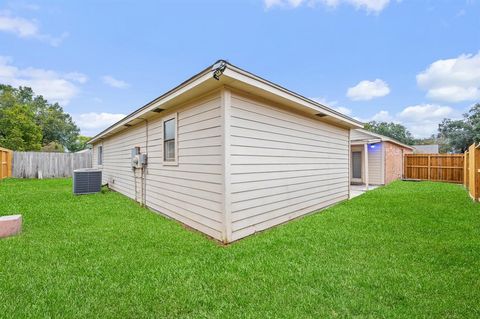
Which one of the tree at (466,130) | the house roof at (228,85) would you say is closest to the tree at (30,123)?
the house roof at (228,85)

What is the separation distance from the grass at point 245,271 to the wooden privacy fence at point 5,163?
12702mm

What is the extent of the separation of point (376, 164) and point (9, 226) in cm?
1478

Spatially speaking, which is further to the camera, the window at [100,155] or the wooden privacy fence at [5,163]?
the wooden privacy fence at [5,163]

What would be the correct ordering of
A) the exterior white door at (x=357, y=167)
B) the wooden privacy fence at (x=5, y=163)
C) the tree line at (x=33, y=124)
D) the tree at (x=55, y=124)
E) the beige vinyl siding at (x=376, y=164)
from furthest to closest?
the tree at (x=55, y=124) < the tree line at (x=33, y=124) < the exterior white door at (x=357, y=167) < the wooden privacy fence at (x=5, y=163) < the beige vinyl siding at (x=376, y=164)

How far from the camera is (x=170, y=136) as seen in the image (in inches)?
232

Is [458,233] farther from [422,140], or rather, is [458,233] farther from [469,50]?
[422,140]

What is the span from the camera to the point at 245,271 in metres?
2.99

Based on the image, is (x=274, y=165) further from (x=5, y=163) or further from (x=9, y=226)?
(x=5, y=163)

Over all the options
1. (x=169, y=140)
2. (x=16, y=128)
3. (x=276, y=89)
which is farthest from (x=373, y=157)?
(x=16, y=128)

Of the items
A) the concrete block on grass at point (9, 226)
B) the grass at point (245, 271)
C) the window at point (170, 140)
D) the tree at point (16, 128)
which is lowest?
the grass at point (245, 271)

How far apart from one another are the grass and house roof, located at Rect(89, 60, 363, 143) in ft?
8.25

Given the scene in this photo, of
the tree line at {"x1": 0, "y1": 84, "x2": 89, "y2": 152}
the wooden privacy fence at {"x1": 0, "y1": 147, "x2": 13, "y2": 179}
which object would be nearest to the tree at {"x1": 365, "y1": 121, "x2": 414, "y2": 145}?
the tree line at {"x1": 0, "y1": 84, "x2": 89, "y2": 152}

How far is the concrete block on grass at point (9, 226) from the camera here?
4.16 m

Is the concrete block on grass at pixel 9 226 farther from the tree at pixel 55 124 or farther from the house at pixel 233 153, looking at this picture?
the tree at pixel 55 124
